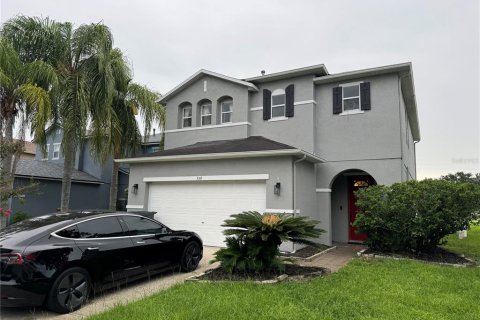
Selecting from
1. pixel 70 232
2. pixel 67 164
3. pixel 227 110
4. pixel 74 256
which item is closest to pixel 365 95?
pixel 227 110

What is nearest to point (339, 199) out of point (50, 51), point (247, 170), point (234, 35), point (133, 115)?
point (247, 170)

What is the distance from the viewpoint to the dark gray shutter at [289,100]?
45.7ft

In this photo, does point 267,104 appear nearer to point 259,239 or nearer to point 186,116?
point 186,116

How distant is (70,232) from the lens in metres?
5.69

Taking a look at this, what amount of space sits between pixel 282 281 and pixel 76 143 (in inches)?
428

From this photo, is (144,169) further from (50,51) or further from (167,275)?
(167,275)

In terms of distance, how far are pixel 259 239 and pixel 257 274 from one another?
73 cm

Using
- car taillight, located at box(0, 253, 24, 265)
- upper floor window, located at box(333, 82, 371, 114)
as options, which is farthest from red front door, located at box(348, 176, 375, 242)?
car taillight, located at box(0, 253, 24, 265)

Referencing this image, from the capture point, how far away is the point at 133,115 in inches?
661

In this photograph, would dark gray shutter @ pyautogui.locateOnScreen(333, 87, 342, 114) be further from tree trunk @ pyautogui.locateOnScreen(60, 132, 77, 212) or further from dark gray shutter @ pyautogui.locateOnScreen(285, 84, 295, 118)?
tree trunk @ pyautogui.locateOnScreen(60, 132, 77, 212)

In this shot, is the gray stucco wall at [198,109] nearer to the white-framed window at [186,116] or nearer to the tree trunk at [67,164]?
the white-framed window at [186,116]

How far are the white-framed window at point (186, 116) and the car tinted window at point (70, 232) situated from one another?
1114cm

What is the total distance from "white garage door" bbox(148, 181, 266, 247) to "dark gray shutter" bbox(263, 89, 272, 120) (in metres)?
3.98

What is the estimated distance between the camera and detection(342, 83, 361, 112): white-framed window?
516 inches
